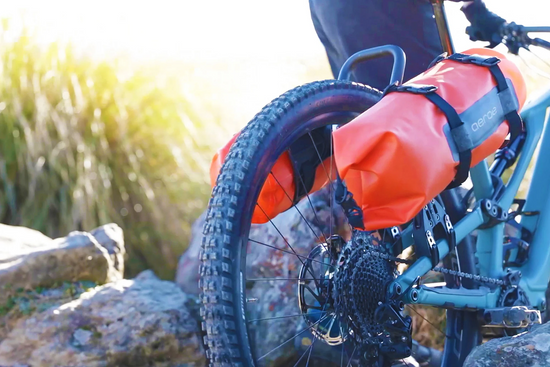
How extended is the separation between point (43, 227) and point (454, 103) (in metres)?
3.20

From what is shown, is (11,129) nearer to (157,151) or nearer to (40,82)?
(40,82)

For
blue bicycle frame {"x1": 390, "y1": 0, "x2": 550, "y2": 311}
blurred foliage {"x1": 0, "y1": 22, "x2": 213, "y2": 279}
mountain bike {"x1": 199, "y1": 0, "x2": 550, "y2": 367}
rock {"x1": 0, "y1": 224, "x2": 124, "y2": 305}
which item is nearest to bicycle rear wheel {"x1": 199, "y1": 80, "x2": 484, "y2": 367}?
mountain bike {"x1": 199, "y1": 0, "x2": 550, "y2": 367}

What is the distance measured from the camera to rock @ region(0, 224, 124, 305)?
2633mm

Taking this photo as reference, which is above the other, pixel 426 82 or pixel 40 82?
pixel 40 82

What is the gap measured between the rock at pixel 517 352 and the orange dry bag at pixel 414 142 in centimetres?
42

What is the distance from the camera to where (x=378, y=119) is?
1.52 m

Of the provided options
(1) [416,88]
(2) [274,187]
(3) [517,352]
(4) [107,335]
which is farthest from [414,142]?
(4) [107,335]

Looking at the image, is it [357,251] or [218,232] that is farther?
[357,251]

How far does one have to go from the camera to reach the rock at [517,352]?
1564 millimetres

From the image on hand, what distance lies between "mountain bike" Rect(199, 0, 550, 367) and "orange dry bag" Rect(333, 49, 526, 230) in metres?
0.20

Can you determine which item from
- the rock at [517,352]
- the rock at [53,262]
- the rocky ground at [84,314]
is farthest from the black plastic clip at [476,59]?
the rock at [53,262]

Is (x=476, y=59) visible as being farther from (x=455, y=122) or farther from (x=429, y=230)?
(x=429, y=230)

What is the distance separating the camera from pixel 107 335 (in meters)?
2.48

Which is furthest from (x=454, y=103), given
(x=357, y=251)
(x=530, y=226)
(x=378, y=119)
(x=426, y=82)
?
(x=530, y=226)
